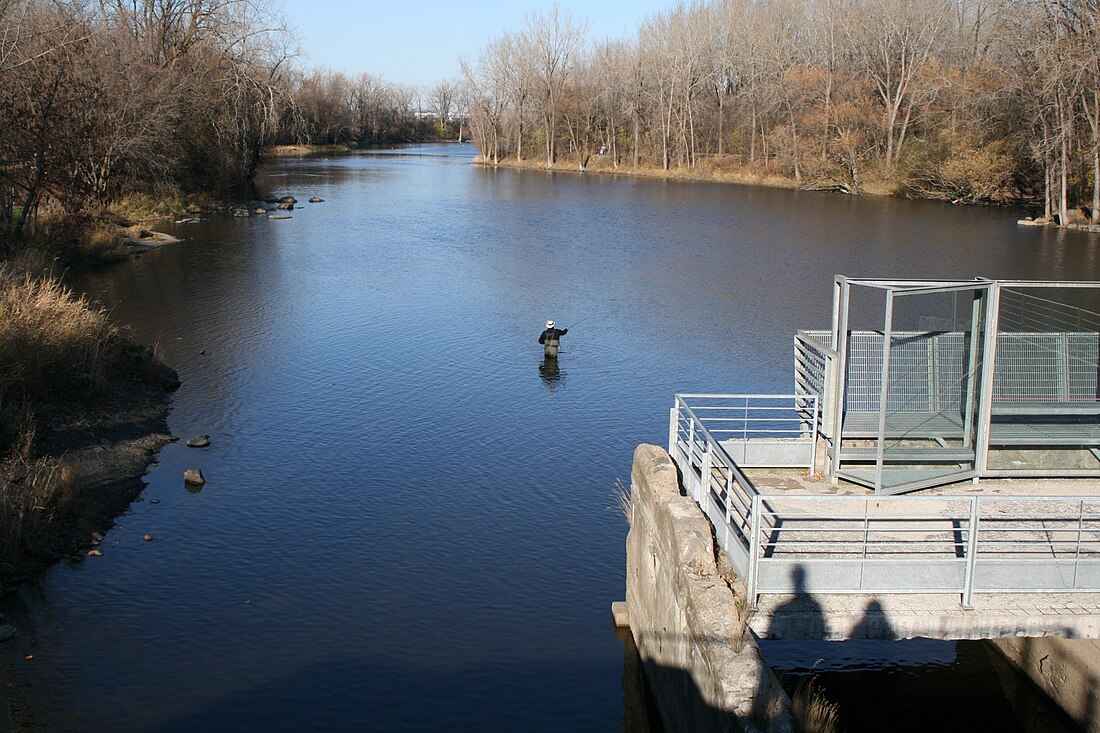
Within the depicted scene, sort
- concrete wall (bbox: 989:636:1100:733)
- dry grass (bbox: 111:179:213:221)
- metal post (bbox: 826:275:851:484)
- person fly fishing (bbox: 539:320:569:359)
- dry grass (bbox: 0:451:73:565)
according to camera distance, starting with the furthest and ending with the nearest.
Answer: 1. dry grass (bbox: 111:179:213:221)
2. person fly fishing (bbox: 539:320:569:359)
3. dry grass (bbox: 0:451:73:565)
4. metal post (bbox: 826:275:851:484)
5. concrete wall (bbox: 989:636:1100:733)

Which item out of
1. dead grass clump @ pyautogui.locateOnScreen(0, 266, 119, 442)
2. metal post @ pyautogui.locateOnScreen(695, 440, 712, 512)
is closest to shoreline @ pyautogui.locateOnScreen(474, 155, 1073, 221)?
dead grass clump @ pyautogui.locateOnScreen(0, 266, 119, 442)

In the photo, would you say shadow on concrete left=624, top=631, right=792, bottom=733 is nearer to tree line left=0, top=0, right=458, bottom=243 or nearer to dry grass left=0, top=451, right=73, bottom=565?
dry grass left=0, top=451, right=73, bottom=565

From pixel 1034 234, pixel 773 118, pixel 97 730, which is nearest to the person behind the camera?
pixel 97 730

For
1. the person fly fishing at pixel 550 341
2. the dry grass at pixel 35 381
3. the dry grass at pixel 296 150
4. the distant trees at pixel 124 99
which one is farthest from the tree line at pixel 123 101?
the dry grass at pixel 296 150

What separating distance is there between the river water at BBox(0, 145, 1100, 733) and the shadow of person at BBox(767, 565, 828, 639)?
11.1 feet

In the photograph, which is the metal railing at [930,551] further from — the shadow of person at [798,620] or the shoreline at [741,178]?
the shoreline at [741,178]

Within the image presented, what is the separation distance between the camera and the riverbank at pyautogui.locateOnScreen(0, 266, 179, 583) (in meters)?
14.6

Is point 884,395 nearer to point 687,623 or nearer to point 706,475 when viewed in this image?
point 706,475

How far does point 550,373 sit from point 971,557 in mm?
16077

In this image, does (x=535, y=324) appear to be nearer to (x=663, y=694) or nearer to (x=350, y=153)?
(x=663, y=694)

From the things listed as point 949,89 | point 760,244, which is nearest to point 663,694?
point 760,244

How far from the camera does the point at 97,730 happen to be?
10.7 meters

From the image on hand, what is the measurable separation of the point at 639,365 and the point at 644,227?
26898 millimetres

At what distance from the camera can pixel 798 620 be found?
8617mm
